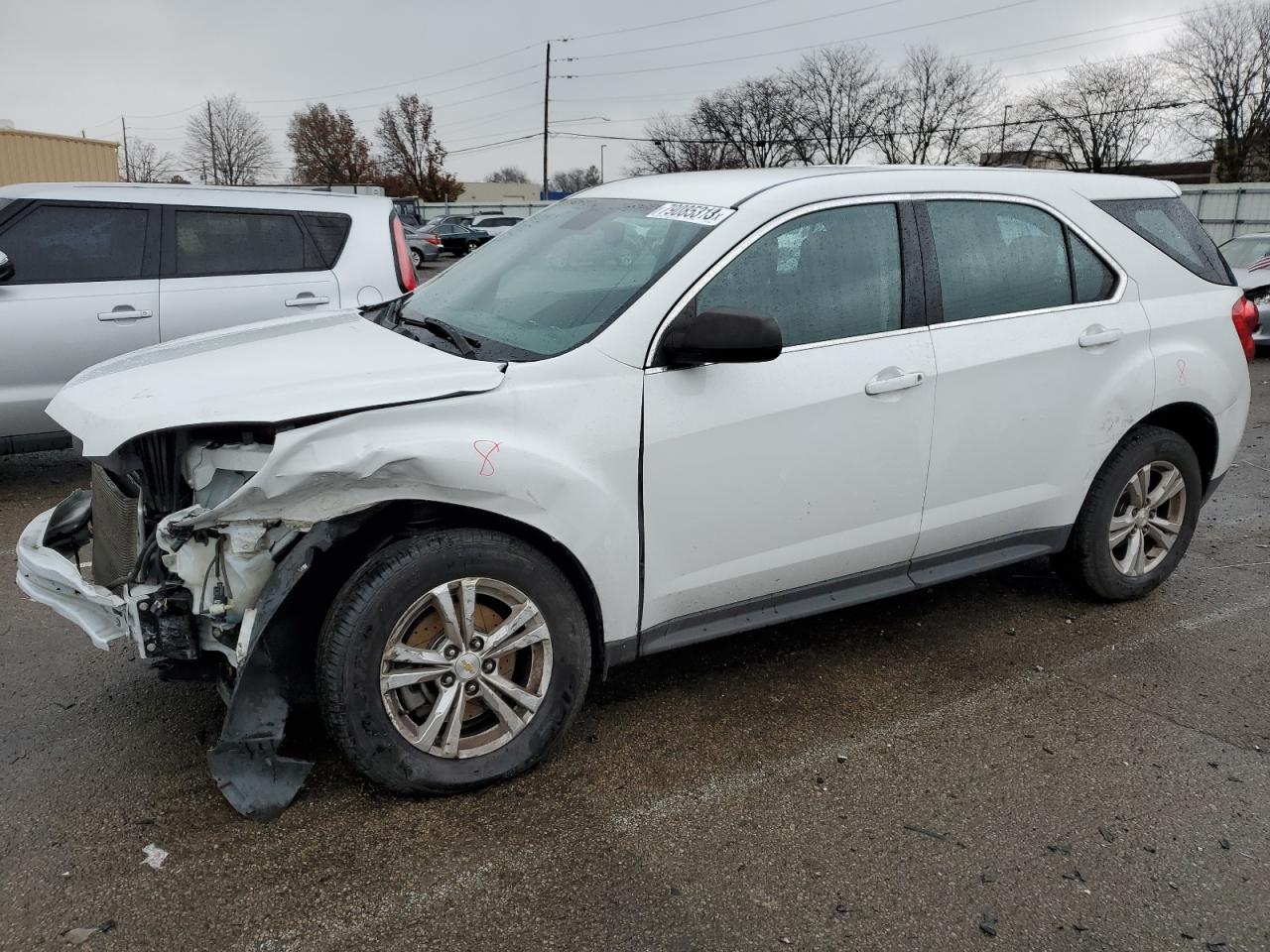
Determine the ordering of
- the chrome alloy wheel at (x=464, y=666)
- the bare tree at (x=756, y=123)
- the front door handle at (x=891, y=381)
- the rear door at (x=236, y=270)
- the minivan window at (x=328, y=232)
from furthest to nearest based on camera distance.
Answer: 1. the bare tree at (x=756, y=123)
2. the minivan window at (x=328, y=232)
3. the rear door at (x=236, y=270)
4. the front door handle at (x=891, y=381)
5. the chrome alloy wheel at (x=464, y=666)

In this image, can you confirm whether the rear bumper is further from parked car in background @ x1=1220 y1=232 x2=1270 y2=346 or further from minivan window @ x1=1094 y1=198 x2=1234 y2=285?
parked car in background @ x1=1220 y1=232 x2=1270 y2=346

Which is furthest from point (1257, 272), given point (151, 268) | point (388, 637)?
point (388, 637)

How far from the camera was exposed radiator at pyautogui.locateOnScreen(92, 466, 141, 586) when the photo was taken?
9.96ft

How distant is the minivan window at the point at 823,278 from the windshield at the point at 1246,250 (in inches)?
447

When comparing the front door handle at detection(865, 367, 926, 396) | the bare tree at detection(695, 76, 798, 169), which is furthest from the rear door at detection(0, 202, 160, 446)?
the bare tree at detection(695, 76, 798, 169)

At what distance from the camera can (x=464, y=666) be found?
289cm

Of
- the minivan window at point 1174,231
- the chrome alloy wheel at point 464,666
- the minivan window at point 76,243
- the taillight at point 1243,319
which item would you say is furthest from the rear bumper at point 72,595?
the taillight at point 1243,319

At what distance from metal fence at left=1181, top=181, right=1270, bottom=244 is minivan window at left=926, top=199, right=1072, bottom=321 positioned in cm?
2904

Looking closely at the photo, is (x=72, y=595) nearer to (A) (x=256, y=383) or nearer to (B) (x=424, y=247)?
(A) (x=256, y=383)

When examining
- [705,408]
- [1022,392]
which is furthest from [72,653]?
[1022,392]

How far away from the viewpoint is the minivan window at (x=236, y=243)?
21.6 feet

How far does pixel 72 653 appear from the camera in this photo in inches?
157

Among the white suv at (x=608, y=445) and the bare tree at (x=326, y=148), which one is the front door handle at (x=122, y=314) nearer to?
the white suv at (x=608, y=445)

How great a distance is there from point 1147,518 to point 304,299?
17.4 feet
